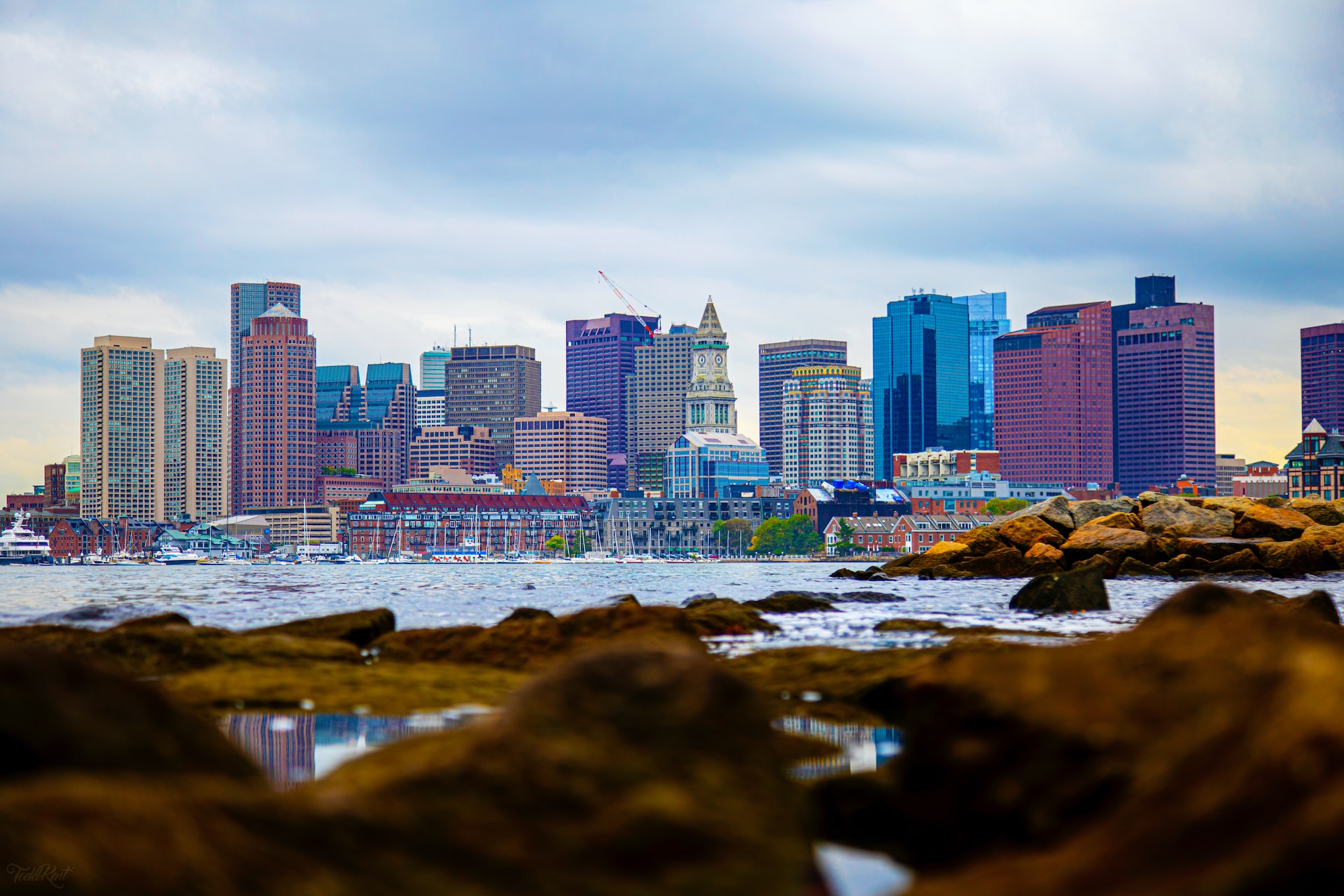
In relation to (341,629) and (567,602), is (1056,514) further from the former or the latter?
(341,629)

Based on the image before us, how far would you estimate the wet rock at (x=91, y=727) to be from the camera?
23.1 ft

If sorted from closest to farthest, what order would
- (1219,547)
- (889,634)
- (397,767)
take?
(397,767) < (889,634) < (1219,547)

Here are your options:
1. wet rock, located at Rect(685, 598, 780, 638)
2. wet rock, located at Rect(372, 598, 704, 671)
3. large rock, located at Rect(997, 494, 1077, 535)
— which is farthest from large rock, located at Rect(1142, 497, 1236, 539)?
wet rock, located at Rect(372, 598, 704, 671)

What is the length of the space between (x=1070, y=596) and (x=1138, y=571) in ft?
93.9

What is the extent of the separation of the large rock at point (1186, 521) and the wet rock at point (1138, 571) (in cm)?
802

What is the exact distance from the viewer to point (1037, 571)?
65312 millimetres

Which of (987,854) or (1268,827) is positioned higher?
(1268,827)

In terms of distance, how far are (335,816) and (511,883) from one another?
3.03 feet

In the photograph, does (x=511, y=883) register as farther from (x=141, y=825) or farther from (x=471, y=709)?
(x=471, y=709)

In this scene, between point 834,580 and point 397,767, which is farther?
point 834,580

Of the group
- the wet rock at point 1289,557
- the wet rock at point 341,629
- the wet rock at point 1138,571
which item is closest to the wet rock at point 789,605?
the wet rock at point 341,629

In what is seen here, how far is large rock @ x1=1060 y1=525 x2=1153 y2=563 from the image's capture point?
6419 cm

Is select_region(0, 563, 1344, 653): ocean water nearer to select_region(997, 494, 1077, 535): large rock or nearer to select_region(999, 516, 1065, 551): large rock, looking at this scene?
select_region(999, 516, 1065, 551): large rock

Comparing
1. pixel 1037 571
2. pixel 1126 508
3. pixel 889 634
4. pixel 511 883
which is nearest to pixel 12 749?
pixel 511 883
